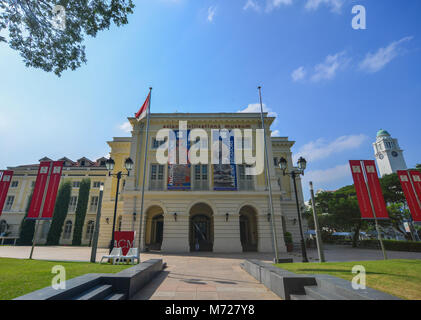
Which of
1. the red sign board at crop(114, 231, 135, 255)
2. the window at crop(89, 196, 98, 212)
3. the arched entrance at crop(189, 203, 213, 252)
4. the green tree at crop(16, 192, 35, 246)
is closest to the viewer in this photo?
the red sign board at crop(114, 231, 135, 255)

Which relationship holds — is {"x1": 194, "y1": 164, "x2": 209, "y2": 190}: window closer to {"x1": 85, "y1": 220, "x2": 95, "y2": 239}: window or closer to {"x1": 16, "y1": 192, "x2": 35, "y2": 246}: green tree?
{"x1": 85, "y1": 220, "x2": 95, "y2": 239}: window

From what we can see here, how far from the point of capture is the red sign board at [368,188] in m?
12.7

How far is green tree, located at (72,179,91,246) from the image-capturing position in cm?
3025

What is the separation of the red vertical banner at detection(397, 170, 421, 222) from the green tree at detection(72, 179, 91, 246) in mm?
38670

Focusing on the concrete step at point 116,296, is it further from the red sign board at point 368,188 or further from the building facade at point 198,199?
the red sign board at point 368,188

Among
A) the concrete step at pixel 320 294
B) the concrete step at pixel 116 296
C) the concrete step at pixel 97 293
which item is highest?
the concrete step at pixel 97 293

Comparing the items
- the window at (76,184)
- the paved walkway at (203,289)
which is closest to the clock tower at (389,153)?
the paved walkway at (203,289)

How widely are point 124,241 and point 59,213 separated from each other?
27.8 m

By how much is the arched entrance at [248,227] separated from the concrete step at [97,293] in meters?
19.0

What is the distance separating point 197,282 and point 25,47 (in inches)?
446

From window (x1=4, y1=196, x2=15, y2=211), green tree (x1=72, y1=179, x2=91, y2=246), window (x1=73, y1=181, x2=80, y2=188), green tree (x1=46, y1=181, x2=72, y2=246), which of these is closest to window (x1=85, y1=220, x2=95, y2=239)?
green tree (x1=72, y1=179, x2=91, y2=246)

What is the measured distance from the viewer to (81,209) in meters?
31.4

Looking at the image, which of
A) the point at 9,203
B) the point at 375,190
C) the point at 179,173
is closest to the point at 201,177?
the point at 179,173

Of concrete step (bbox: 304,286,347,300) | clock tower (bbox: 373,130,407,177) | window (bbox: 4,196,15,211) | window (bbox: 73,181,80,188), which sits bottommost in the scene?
concrete step (bbox: 304,286,347,300)
